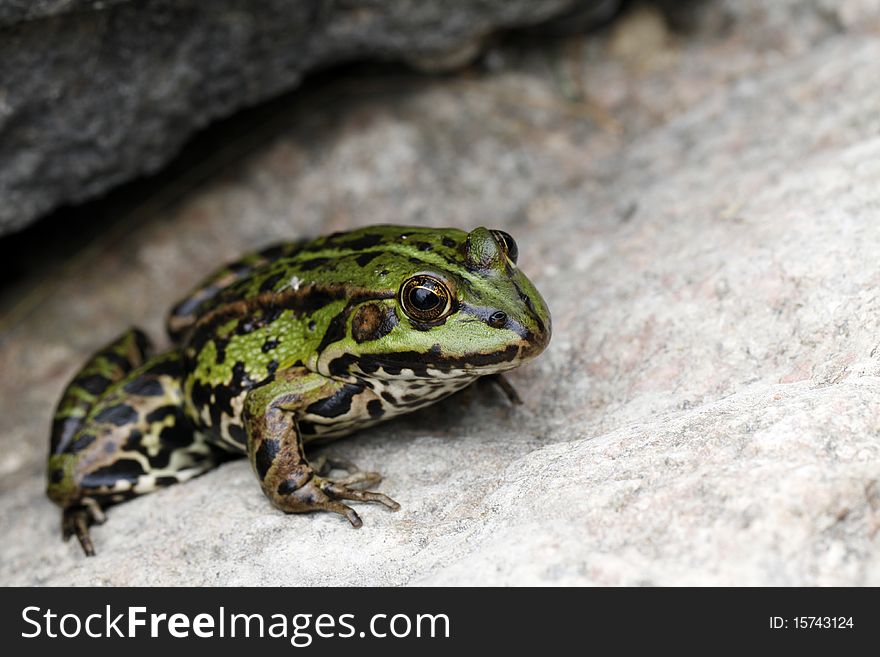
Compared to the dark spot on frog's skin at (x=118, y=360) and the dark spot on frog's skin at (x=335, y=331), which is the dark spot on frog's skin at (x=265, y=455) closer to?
the dark spot on frog's skin at (x=335, y=331)

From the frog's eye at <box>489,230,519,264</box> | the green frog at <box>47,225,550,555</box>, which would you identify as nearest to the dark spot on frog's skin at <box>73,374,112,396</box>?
the green frog at <box>47,225,550,555</box>

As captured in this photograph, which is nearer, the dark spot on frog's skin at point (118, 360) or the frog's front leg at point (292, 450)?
the frog's front leg at point (292, 450)

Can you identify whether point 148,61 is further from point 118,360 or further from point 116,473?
point 116,473

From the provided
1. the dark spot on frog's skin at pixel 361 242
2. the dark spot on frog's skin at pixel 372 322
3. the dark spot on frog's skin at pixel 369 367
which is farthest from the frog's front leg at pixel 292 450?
the dark spot on frog's skin at pixel 361 242

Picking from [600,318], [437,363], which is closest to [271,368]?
[437,363]

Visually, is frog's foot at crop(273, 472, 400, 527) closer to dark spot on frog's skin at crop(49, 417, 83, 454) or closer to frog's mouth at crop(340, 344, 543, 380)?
frog's mouth at crop(340, 344, 543, 380)

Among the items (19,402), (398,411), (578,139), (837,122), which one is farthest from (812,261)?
(19,402)
